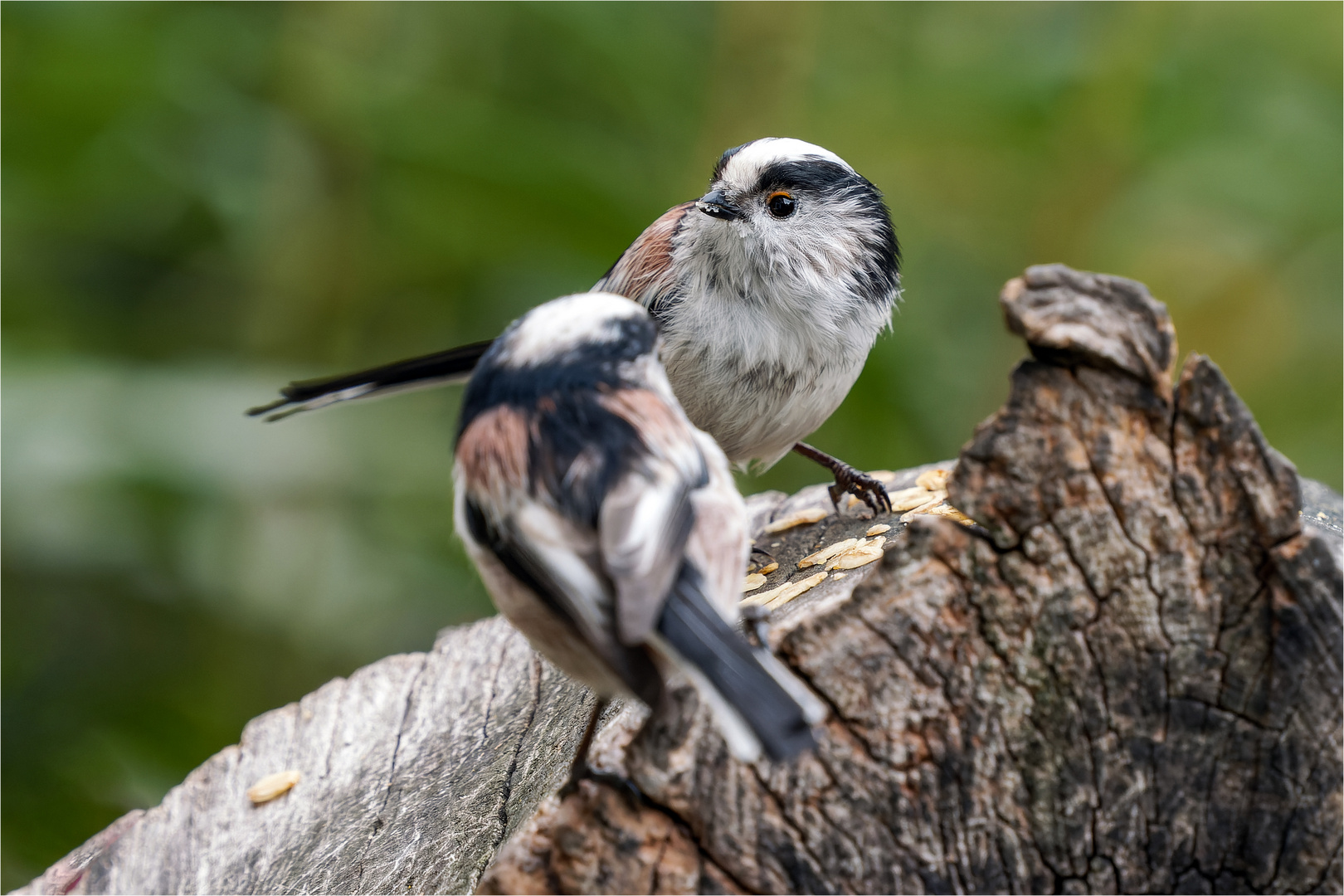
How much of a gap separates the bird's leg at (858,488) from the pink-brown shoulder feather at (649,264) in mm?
643

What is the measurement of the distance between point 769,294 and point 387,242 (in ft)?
5.35

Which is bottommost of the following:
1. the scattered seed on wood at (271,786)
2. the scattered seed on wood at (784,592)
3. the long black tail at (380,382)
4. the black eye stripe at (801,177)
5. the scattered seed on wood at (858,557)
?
the scattered seed on wood at (271,786)

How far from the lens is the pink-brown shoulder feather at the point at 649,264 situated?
2426 millimetres

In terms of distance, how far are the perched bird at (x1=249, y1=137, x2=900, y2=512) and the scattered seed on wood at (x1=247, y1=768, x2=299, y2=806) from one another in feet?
2.60

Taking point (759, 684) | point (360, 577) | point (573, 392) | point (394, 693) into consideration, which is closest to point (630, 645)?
point (759, 684)

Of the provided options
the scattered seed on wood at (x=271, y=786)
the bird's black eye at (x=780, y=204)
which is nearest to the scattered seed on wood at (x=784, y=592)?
the bird's black eye at (x=780, y=204)

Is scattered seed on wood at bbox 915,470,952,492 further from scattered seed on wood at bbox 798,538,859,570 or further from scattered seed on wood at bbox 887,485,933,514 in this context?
scattered seed on wood at bbox 798,538,859,570

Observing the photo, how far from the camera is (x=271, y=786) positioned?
234 centimetres

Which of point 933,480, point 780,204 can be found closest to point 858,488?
point 933,480

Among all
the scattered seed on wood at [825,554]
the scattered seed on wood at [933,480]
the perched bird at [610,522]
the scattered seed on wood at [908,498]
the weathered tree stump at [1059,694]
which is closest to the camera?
the perched bird at [610,522]

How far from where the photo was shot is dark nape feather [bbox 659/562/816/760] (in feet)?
3.54

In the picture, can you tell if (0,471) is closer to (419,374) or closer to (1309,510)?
(419,374)

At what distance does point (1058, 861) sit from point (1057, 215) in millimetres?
2586

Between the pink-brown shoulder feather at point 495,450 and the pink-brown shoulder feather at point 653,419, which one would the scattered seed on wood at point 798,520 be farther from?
the pink-brown shoulder feather at point 495,450
